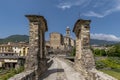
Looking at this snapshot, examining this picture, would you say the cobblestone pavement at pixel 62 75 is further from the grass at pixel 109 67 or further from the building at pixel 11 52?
the building at pixel 11 52

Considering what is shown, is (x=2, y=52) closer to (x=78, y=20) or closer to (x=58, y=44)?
(x=58, y=44)

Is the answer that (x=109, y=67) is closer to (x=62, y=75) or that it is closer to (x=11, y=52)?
(x=11, y=52)

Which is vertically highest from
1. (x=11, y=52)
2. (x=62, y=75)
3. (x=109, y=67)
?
(x=11, y=52)

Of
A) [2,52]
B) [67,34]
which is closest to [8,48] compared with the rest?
[2,52]

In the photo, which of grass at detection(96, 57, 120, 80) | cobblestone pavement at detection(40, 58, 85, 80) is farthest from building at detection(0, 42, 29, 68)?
cobblestone pavement at detection(40, 58, 85, 80)

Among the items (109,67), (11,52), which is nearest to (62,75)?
(109,67)

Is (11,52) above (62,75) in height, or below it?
above

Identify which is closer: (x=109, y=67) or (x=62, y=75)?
(x=62, y=75)

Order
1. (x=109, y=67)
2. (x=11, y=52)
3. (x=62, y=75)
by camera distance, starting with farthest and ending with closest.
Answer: (x=11, y=52)
(x=109, y=67)
(x=62, y=75)

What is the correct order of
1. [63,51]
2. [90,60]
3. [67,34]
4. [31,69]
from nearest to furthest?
[31,69] < [90,60] < [63,51] < [67,34]

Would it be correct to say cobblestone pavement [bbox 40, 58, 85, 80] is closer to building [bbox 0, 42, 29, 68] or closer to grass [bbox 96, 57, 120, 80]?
grass [bbox 96, 57, 120, 80]

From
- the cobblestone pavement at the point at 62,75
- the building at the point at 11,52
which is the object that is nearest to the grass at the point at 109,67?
the building at the point at 11,52

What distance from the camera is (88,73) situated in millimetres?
15523

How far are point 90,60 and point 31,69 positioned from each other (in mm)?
3939
